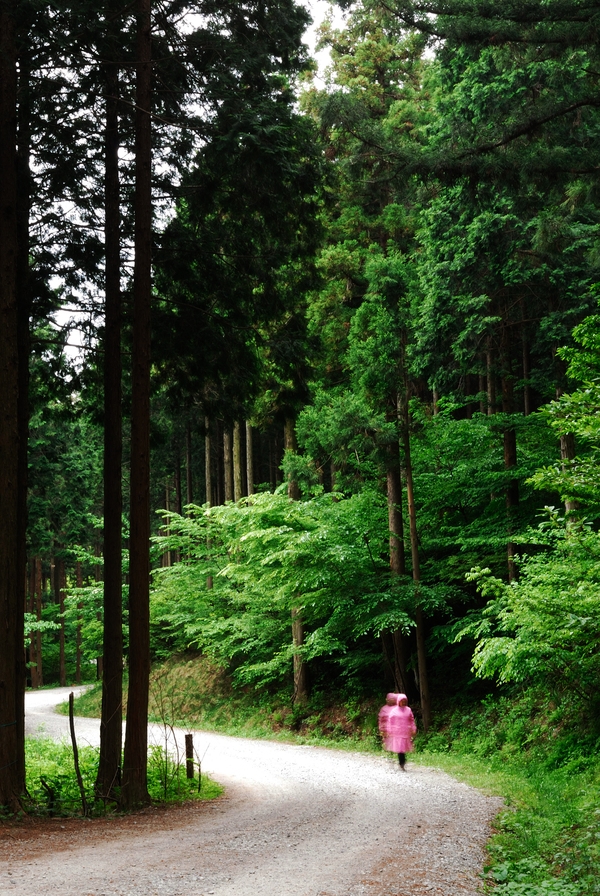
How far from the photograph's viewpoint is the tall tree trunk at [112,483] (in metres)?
10.8

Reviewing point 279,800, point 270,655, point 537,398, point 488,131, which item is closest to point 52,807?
point 279,800

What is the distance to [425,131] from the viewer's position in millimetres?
19141

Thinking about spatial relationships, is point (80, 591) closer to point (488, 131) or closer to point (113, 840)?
point (113, 840)

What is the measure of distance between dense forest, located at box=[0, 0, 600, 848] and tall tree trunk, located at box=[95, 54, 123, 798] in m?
0.05

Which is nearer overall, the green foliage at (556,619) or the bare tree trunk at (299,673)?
the green foliage at (556,619)

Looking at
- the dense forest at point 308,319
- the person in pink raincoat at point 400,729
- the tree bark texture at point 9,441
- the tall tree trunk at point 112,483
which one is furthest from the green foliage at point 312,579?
the tree bark texture at point 9,441

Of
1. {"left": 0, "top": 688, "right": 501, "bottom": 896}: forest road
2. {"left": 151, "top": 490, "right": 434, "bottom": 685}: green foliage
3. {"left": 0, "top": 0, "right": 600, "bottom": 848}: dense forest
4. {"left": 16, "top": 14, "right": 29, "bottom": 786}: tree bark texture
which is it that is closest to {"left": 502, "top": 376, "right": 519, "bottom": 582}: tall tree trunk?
{"left": 0, "top": 0, "right": 600, "bottom": 848}: dense forest

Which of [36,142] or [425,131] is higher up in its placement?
[425,131]

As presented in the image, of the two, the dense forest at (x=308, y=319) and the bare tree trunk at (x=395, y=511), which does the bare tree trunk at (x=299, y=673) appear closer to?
the dense forest at (x=308, y=319)

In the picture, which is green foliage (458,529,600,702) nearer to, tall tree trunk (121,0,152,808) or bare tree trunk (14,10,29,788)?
tall tree trunk (121,0,152,808)

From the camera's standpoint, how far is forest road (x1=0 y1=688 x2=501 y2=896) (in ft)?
19.7

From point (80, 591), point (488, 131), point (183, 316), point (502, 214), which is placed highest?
point (502, 214)

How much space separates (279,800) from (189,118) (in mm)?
9949

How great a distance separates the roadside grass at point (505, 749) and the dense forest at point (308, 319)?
562mm
